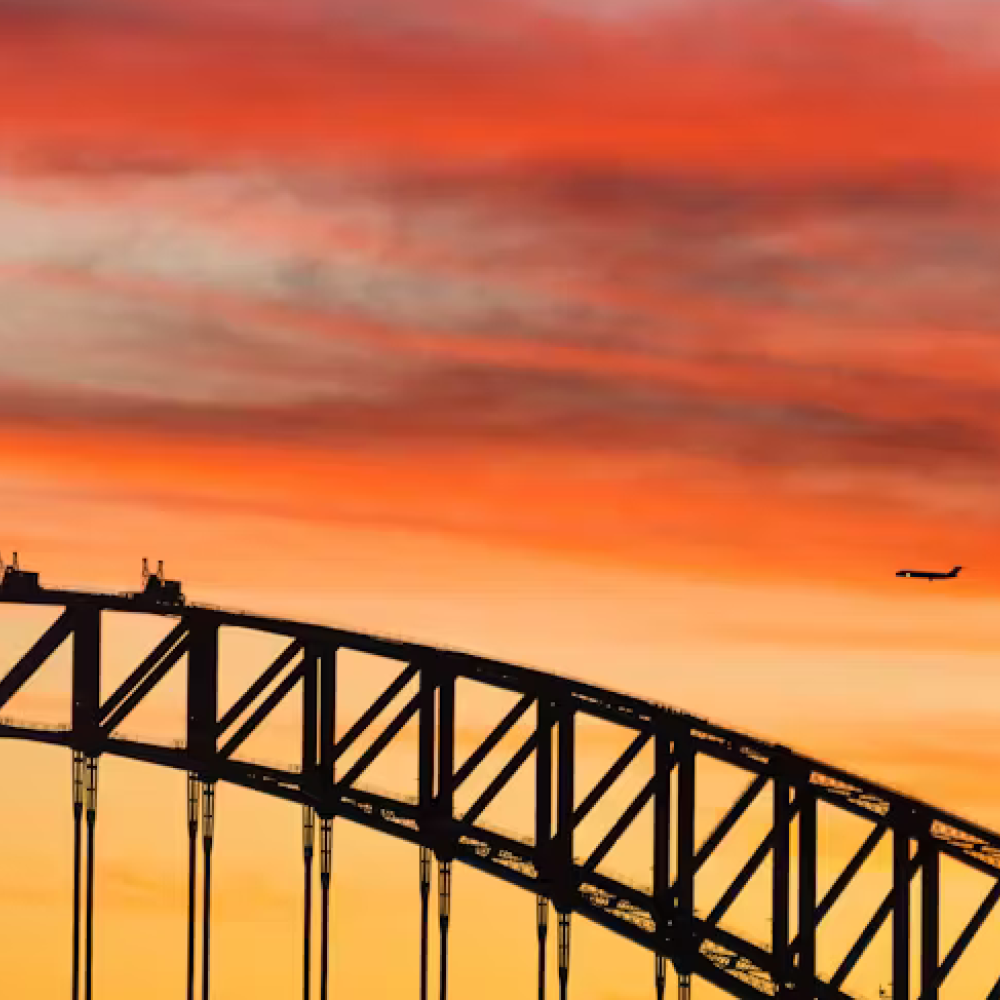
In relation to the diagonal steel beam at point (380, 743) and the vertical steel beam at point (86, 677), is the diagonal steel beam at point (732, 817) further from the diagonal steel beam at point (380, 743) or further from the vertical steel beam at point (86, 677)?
the vertical steel beam at point (86, 677)

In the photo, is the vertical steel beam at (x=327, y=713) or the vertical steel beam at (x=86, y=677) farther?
the vertical steel beam at (x=86, y=677)

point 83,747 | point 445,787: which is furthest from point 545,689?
point 83,747

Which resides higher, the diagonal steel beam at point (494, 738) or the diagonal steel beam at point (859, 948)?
the diagonal steel beam at point (494, 738)

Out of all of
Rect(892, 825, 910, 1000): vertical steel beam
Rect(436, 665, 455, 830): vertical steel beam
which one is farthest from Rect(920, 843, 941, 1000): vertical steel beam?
Rect(436, 665, 455, 830): vertical steel beam

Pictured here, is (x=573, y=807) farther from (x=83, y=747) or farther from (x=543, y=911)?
(x=83, y=747)

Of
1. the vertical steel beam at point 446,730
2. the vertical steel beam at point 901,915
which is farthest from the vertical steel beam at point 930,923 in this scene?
the vertical steel beam at point 446,730

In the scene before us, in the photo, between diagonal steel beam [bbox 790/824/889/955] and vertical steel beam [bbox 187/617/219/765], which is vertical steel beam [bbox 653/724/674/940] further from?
vertical steel beam [bbox 187/617/219/765]
